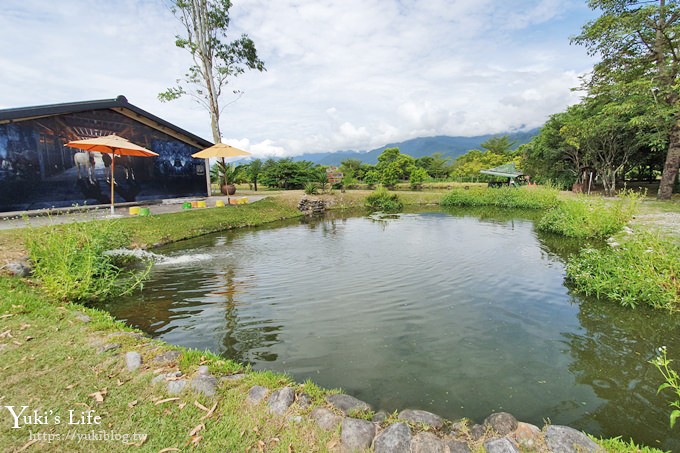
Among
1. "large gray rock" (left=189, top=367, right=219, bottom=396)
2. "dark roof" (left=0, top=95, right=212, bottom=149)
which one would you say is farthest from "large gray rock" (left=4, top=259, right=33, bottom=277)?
"dark roof" (left=0, top=95, right=212, bottom=149)

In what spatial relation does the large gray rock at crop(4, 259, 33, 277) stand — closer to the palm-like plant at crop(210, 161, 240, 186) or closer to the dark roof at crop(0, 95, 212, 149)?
→ the dark roof at crop(0, 95, 212, 149)

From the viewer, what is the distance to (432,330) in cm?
491

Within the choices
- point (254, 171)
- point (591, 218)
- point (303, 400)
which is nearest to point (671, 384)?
point (303, 400)

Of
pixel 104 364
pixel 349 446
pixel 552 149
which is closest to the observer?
pixel 349 446

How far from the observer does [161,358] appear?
139 inches

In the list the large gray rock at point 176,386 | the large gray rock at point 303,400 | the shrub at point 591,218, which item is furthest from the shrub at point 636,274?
the large gray rock at point 176,386

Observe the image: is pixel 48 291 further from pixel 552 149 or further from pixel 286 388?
pixel 552 149

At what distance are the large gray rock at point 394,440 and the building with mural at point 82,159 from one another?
1142cm

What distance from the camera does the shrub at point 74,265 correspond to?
5457mm

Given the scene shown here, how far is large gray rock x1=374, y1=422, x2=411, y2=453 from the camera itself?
2404mm

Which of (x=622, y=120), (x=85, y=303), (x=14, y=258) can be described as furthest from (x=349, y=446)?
(x=622, y=120)

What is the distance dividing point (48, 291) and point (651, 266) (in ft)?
34.7

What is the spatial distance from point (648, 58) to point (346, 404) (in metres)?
23.6

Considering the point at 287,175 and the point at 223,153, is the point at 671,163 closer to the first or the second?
the point at 223,153
